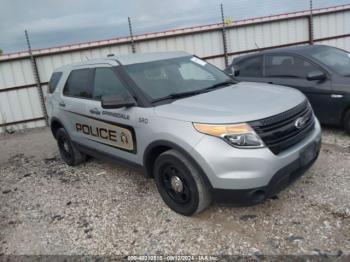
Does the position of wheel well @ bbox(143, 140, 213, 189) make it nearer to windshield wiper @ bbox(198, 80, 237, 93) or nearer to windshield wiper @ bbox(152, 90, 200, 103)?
windshield wiper @ bbox(152, 90, 200, 103)

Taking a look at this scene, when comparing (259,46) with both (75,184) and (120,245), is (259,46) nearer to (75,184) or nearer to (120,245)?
(75,184)

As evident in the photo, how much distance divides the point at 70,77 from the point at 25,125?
569 centimetres

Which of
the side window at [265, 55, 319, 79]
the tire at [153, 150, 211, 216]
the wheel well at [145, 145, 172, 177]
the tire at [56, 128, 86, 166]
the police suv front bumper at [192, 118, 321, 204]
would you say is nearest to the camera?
the police suv front bumper at [192, 118, 321, 204]

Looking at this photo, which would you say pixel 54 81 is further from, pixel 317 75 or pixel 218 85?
pixel 317 75

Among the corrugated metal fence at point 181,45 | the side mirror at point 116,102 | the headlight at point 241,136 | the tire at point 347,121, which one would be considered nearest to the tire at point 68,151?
the side mirror at point 116,102

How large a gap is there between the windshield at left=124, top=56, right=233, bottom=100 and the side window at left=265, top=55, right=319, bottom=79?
6.81ft

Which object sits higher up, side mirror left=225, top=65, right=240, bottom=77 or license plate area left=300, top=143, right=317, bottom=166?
side mirror left=225, top=65, right=240, bottom=77

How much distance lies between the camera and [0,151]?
26.9ft

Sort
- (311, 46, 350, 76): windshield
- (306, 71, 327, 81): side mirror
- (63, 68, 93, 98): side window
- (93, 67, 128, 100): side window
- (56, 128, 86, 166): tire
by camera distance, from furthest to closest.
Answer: (311, 46, 350, 76): windshield, (306, 71, 327, 81): side mirror, (56, 128, 86, 166): tire, (63, 68, 93, 98): side window, (93, 67, 128, 100): side window

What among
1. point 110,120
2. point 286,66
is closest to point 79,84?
point 110,120

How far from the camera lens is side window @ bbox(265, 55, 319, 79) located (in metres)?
6.12

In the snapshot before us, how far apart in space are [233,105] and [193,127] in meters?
0.48

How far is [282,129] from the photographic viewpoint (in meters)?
3.38

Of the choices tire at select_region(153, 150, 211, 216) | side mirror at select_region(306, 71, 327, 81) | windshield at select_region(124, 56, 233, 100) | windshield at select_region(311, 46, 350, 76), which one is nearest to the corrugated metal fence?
windshield at select_region(311, 46, 350, 76)
